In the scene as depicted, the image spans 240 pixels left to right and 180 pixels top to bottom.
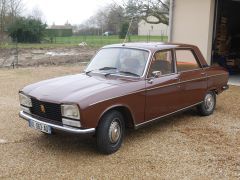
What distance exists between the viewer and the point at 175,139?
20.7ft

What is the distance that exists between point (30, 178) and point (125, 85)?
2013 mm

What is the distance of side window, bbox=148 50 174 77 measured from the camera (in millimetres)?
6352

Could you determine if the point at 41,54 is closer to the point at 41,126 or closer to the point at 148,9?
the point at 148,9

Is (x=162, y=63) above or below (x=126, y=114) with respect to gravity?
above

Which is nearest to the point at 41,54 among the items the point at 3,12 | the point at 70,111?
the point at 3,12

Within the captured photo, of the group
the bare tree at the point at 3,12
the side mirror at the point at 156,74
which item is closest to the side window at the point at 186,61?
the side mirror at the point at 156,74

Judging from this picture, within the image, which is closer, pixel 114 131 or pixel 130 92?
pixel 114 131

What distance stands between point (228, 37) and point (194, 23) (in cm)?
410

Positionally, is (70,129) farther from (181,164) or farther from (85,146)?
(181,164)

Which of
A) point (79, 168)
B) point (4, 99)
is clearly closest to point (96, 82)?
point (79, 168)

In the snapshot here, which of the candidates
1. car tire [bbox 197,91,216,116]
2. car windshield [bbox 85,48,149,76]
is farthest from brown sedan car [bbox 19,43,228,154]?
car tire [bbox 197,91,216,116]

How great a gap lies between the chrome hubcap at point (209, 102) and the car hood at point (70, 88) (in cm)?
277

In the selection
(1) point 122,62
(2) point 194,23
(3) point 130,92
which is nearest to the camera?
(3) point 130,92

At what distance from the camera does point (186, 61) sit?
24.2 ft
